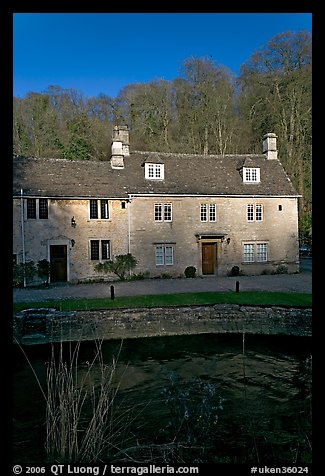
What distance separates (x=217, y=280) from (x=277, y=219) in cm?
728

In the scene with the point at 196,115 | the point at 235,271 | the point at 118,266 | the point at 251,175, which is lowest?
the point at 235,271

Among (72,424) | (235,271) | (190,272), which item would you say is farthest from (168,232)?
(72,424)

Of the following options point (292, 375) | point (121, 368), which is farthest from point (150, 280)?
point (292, 375)

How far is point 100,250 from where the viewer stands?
2298cm

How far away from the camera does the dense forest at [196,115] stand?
3155cm

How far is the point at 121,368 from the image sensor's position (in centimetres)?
1038

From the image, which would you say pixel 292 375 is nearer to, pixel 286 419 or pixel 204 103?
pixel 286 419

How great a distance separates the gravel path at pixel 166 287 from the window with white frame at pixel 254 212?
4529 millimetres

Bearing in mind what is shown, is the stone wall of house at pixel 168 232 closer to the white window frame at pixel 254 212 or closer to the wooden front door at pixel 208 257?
the white window frame at pixel 254 212

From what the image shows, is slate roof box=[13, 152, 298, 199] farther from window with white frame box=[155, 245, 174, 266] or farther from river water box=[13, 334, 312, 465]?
river water box=[13, 334, 312, 465]

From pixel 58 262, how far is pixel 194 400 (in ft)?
57.0

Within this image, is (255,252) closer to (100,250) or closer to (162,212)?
(162,212)

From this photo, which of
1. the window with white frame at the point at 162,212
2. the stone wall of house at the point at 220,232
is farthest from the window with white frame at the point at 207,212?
the window with white frame at the point at 162,212

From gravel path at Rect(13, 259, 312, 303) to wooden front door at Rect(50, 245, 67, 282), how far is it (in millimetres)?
1041
